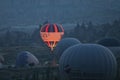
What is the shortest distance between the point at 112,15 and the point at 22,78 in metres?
106

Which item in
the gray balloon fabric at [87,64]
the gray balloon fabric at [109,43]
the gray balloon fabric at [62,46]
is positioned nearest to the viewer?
the gray balloon fabric at [87,64]

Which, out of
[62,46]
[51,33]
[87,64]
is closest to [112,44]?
[62,46]

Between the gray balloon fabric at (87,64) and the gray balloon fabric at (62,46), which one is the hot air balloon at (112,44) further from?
the gray balloon fabric at (87,64)

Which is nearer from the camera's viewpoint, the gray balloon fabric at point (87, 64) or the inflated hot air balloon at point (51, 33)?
the gray balloon fabric at point (87, 64)

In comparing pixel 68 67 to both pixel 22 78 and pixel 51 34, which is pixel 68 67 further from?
pixel 51 34

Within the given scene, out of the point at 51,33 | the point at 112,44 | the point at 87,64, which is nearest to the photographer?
the point at 87,64

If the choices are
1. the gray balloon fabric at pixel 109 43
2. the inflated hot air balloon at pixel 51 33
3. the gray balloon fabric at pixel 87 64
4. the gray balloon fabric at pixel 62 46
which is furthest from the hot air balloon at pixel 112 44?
the gray balloon fabric at pixel 87 64

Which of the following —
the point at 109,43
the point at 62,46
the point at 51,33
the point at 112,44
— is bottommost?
the point at 62,46

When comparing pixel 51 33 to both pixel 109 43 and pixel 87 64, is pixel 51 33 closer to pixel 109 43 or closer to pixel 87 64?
pixel 109 43

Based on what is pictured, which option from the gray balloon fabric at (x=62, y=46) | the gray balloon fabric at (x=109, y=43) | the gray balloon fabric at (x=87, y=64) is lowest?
the gray balloon fabric at (x=62, y=46)

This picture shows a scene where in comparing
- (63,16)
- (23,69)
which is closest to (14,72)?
(23,69)

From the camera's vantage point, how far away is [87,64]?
18.4 meters

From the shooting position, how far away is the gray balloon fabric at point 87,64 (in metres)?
18.4

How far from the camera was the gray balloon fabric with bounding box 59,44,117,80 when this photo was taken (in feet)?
60.3
